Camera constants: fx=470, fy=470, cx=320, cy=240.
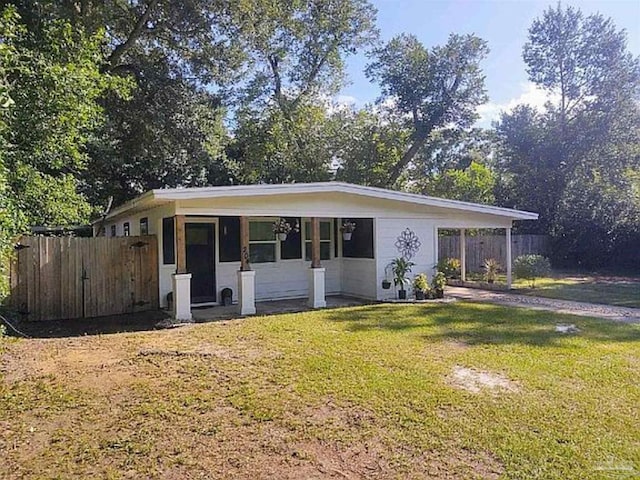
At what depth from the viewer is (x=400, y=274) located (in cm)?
1094

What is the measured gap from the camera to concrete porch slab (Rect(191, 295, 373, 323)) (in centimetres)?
891

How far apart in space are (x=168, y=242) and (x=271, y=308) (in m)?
2.58

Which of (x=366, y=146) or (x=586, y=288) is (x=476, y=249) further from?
(x=366, y=146)

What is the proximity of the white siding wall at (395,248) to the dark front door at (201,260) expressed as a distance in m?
3.82

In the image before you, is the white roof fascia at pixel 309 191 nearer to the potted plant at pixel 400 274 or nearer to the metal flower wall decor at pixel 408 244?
the metal flower wall decor at pixel 408 244

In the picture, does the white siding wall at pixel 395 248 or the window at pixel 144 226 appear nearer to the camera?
the window at pixel 144 226

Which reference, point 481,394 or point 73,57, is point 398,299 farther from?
point 73,57

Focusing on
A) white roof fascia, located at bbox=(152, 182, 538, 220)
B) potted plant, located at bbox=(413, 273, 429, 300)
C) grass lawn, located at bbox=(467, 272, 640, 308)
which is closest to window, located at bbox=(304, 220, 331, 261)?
white roof fascia, located at bbox=(152, 182, 538, 220)

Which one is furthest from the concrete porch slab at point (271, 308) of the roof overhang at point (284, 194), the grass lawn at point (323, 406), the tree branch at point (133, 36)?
the tree branch at point (133, 36)

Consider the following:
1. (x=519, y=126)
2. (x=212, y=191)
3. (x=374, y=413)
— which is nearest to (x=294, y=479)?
(x=374, y=413)

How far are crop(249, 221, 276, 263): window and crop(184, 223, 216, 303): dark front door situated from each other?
0.96 metres

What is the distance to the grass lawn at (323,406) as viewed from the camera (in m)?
3.05

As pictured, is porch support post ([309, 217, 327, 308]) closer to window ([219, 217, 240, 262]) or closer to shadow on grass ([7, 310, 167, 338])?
window ([219, 217, 240, 262])

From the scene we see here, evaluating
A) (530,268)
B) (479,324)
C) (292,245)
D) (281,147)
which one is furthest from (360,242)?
(281,147)
